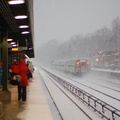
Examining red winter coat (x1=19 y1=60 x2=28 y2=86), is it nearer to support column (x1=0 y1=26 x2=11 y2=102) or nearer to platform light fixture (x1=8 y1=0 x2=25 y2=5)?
support column (x1=0 y1=26 x2=11 y2=102)

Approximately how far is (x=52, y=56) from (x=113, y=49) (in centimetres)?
10211

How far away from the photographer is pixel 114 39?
59.1 m

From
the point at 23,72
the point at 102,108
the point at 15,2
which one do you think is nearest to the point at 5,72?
the point at 23,72

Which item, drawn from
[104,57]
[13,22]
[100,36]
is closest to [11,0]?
[13,22]

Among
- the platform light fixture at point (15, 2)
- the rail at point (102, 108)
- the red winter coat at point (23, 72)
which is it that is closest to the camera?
the platform light fixture at point (15, 2)

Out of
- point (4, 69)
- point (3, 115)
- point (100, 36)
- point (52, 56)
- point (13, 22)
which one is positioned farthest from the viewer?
point (52, 56)

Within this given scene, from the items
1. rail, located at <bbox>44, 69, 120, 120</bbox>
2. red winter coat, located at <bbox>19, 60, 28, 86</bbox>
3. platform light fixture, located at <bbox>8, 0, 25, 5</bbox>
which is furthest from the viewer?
Result: rail, located at <bbox>44, 69, 120, 120</bbox>

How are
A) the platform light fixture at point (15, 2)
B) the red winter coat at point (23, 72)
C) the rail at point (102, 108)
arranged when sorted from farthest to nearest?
1. the rail at point (102, 108)
2. the red winter coat at point (23, 72)
3. the platform light fixture at point (15, 2)

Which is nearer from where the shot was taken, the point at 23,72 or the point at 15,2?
the point at 15,2

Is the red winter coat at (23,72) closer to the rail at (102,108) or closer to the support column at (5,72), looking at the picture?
the support column at (5,72)

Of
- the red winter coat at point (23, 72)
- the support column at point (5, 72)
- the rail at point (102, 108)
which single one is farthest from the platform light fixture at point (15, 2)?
the rail at point (102, 108)

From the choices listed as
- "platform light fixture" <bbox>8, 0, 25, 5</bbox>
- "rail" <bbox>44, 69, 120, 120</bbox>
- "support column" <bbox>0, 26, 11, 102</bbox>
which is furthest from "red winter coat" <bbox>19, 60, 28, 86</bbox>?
"platform light fixture" <bbox>8, 0, 25, 5</bbox>

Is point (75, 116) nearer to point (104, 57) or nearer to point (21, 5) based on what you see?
point (21, 5)

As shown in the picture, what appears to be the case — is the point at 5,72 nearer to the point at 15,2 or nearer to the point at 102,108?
the point at 102,108
